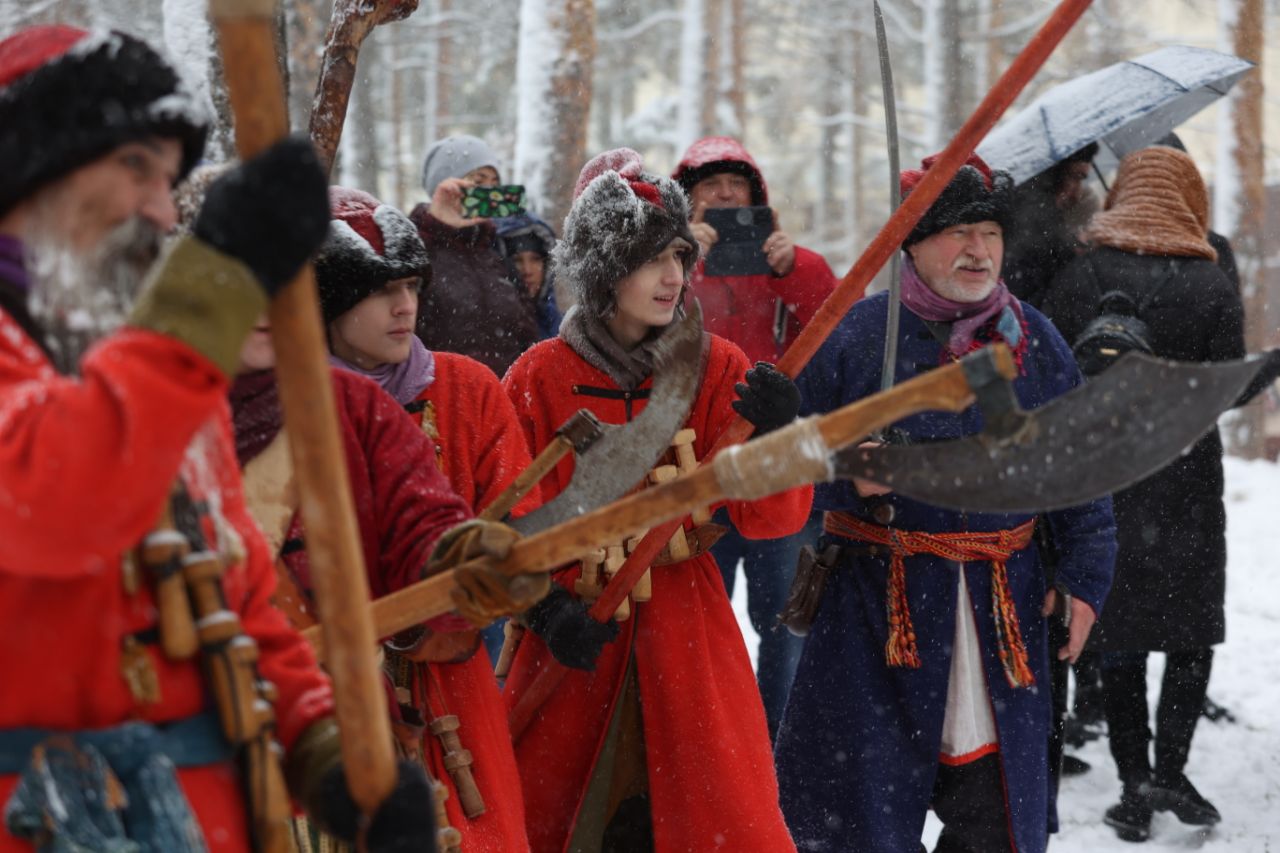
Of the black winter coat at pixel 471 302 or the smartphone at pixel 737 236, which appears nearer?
the black winter coat at pixel 471 302

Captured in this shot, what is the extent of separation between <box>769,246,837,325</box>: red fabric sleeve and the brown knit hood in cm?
98

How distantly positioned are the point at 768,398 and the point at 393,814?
59.9 inches

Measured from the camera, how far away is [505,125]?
28.5 meters

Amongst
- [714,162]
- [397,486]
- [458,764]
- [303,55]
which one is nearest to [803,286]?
[714,162]

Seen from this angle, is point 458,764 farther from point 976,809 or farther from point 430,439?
point 976,809

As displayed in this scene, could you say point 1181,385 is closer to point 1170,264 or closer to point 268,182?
point 268,182

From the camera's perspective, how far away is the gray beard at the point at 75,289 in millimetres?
1619

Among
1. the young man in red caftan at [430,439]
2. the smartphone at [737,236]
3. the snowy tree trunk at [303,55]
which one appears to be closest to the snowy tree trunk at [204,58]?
the young man in red caftan at [430,439]

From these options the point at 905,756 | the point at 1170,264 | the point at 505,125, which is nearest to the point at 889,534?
the point at 905,756

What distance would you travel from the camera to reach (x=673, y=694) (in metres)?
3.53

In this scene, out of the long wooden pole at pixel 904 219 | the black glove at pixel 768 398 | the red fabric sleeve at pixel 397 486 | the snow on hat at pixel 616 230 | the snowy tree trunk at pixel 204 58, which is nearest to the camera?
the long wooden pole at pixel 904 219

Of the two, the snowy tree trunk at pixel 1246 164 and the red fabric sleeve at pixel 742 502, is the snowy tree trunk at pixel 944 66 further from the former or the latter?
the red fabric sleeve at pixel 742 502

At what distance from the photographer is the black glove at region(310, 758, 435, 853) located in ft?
5.73

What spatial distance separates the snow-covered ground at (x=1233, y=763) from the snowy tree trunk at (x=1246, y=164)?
14.1 feet
